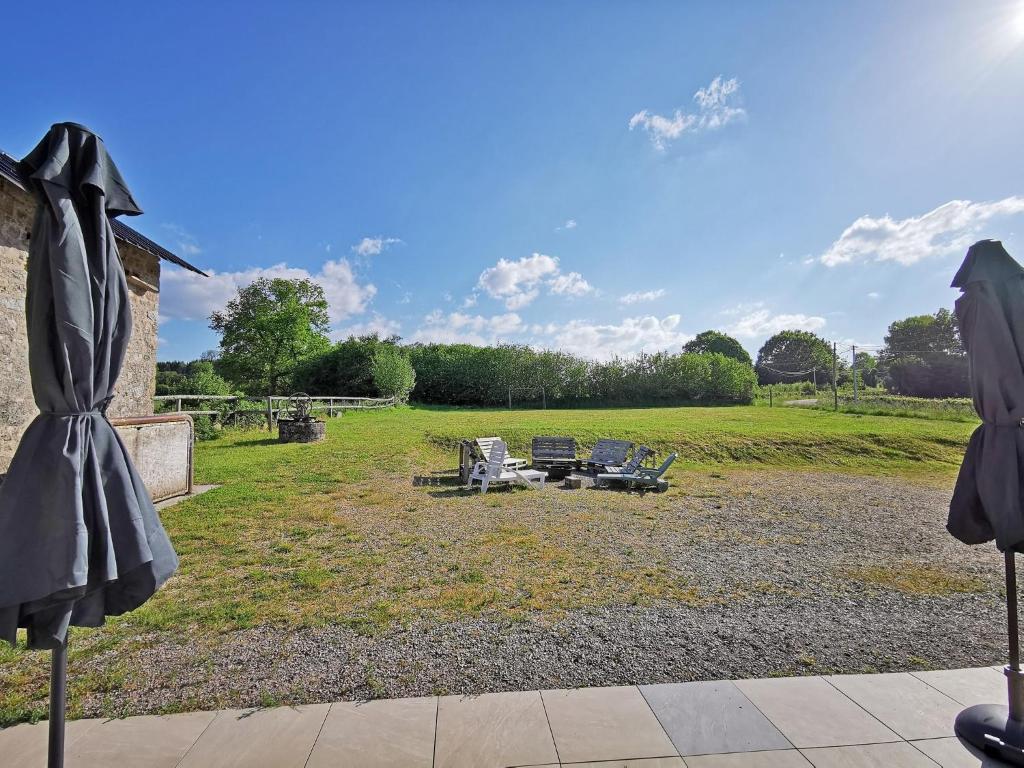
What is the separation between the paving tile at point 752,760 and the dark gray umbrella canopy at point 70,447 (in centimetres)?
269

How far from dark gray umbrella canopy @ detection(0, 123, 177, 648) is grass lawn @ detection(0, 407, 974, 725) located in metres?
1.49

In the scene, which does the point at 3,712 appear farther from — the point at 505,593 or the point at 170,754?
the point at 505,593

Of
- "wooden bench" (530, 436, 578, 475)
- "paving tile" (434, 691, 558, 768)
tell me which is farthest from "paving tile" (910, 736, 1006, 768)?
"wooden bench" (530, 436, 578, 475)

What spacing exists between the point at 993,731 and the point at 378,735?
3120 millimetres

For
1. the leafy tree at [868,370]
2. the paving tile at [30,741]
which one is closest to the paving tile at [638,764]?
the paving tile at [30,741]

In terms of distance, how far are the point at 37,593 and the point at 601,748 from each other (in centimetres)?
251

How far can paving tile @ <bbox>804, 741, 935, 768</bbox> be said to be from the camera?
2262mm

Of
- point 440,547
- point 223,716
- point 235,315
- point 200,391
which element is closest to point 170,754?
point 223,716

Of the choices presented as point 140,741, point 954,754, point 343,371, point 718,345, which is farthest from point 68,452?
point 718,345

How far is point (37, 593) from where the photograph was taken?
176cm

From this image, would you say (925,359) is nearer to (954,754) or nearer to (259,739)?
(954,754)

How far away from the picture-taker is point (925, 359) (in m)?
46.4

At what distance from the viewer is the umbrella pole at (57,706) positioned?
191cm

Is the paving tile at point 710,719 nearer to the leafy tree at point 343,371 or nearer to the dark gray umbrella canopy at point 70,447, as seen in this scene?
the dark gray umbrella canopy at point 70,447
